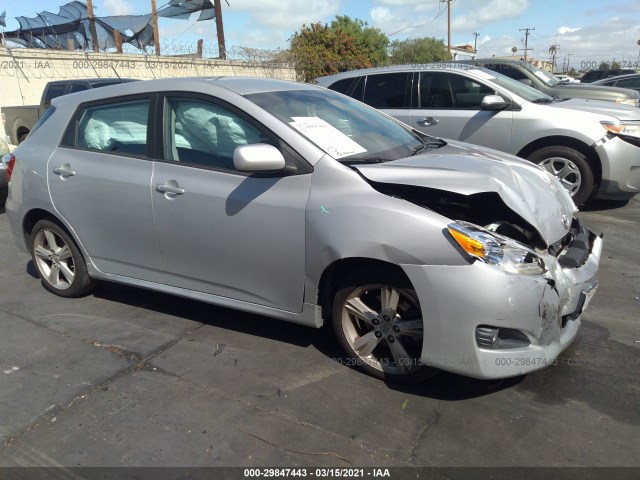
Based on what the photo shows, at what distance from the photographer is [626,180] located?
6.29m

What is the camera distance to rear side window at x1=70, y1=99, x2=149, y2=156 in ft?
12.6

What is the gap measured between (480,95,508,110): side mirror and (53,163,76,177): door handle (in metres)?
4.81

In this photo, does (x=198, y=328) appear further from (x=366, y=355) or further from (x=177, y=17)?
(x=177, y=17)

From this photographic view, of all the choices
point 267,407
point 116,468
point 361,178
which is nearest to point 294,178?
point 361,178

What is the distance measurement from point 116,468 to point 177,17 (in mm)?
23289

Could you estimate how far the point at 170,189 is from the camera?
11.7ft

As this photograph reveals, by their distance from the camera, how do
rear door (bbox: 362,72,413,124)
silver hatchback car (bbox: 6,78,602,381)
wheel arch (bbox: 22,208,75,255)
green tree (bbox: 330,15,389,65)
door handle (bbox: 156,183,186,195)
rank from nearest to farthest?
silver hatchback car (bbox: 6,78,602,381), door handle (bbox: 156,183,186,195), wheel arch (bbox: 22,208,75,255), rear door (bbox: 362,72,413,124), green tree (bbox: 330,15,389,65)

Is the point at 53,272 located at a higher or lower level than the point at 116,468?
higher

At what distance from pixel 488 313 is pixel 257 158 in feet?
4.94

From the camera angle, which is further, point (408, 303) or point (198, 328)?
point (198, 328)

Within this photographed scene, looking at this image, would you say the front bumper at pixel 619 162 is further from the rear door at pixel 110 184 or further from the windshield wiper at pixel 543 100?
the rear door at pixel 110 184

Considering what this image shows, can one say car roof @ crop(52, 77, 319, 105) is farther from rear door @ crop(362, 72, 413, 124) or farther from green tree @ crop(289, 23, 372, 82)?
green tree @ crop(289, 23, 372, 82)

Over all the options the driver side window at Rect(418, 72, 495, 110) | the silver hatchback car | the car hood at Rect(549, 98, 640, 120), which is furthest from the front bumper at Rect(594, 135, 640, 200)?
the silver hatchback car

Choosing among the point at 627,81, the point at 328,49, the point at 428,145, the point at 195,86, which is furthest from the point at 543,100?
the point at 328,49
